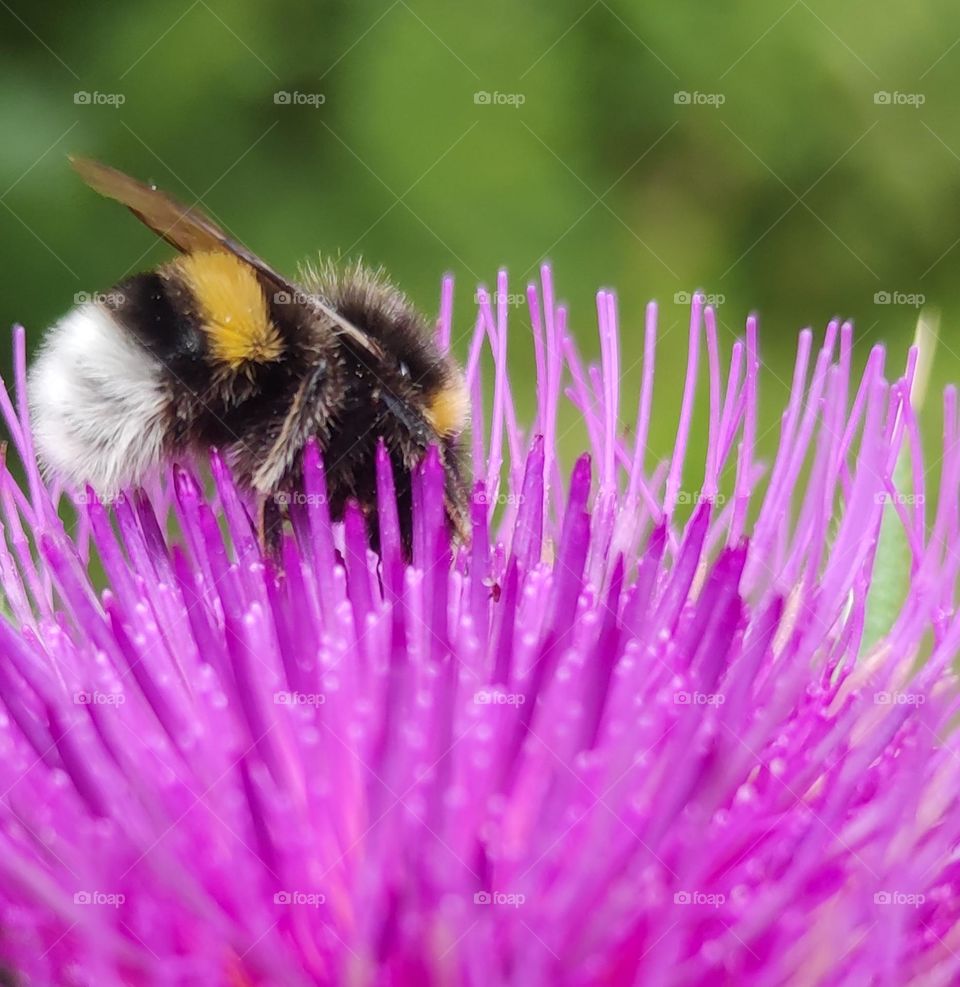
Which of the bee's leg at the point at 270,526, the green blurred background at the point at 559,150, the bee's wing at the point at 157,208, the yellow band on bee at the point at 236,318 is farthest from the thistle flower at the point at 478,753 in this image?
the green blurred background at the point at 559,150

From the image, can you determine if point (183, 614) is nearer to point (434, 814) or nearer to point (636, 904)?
point (434, 814)

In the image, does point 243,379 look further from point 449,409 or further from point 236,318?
point 449,409

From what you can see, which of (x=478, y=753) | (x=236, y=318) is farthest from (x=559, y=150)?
(x=478, y=753)

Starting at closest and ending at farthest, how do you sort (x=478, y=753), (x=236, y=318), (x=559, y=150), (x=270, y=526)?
1. (x=478, y=753)
2. (x=236, y=318)
3. (x=270, y=526)
4. (x=559, y=150)

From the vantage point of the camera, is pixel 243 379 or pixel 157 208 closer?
pixel 243 379

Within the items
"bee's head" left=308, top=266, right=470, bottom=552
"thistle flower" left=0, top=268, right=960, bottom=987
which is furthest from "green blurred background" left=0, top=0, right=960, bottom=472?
"bee's head" left=308, top=266, right=470, bottom=552

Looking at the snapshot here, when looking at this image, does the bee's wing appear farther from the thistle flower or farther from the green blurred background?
the green blurred background
